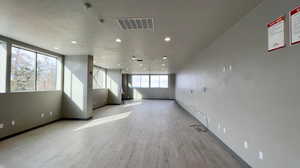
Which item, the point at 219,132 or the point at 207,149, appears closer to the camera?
the point at 207,149

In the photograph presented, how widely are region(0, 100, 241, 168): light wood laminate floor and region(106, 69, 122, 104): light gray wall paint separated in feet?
19.8

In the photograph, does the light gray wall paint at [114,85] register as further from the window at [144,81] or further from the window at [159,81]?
the window at [159,81]

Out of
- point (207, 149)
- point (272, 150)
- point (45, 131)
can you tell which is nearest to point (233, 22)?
point (272, 150)

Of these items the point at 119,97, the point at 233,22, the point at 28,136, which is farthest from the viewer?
the point at 119,97

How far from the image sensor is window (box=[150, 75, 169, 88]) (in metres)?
15.0

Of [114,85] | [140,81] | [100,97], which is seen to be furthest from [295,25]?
[140,81]

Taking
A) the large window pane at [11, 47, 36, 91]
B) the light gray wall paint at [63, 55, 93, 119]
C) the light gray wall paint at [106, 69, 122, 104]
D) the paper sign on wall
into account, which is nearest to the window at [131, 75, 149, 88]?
the light gray wall paint at [106, 69, 122, 104]

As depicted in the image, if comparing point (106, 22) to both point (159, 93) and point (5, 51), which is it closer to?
point (5, 51)

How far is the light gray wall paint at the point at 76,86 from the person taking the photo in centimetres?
598

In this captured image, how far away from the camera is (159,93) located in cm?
1498

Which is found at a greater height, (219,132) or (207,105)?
(207,105)

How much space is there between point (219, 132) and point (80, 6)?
413cm

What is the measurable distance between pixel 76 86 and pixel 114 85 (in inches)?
184

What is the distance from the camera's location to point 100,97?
376 inches
